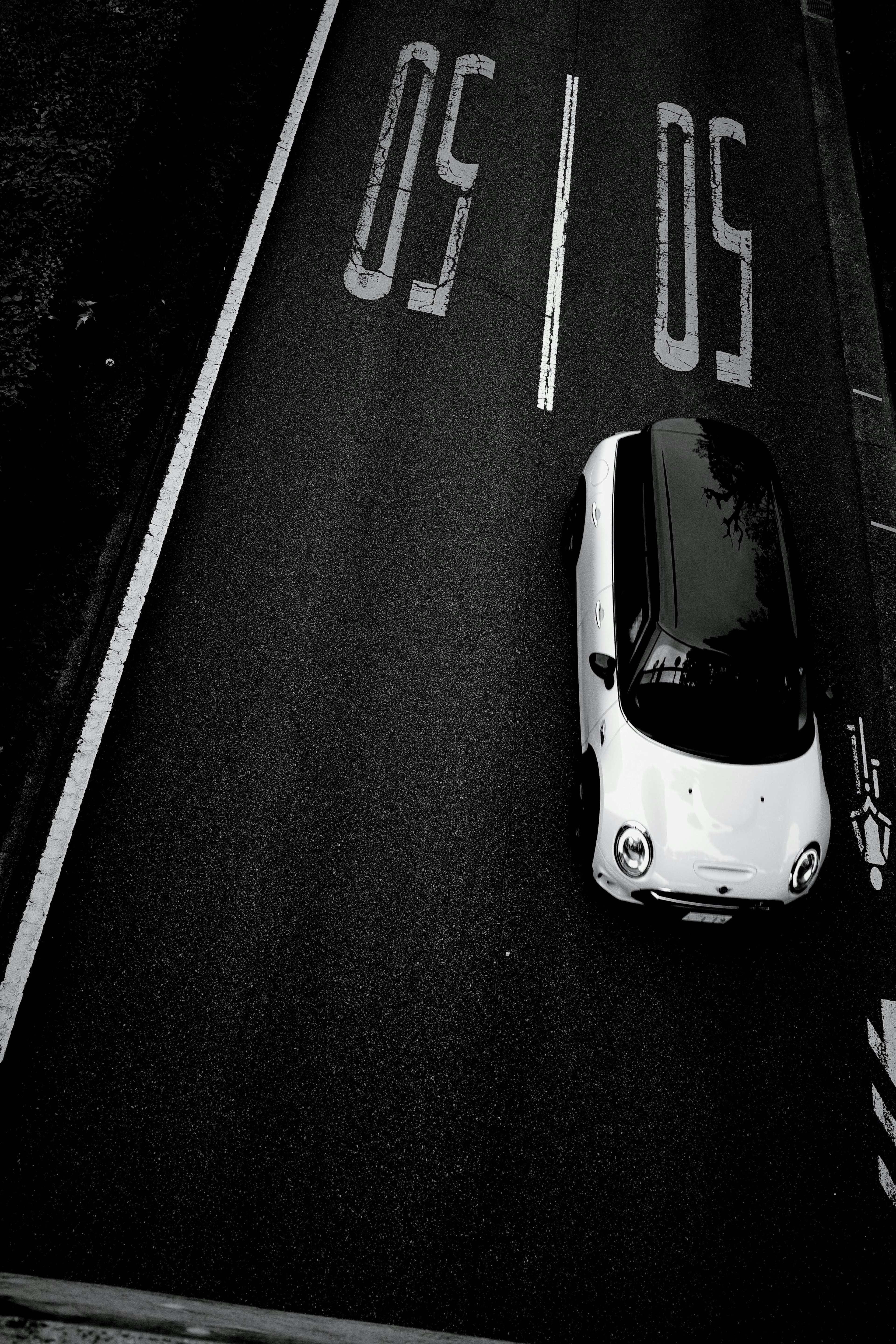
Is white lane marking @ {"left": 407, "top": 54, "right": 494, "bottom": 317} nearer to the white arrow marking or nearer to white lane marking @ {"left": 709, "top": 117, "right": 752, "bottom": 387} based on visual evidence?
white lane marking @ {"left": 709, "top": 117, "right": 752, "bottom": 387}

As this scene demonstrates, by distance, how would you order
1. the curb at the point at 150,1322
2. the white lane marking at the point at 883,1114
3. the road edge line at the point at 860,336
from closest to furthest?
the curb at the point at 150,1322
the white lane marking at the point at 883,1114
the road edge line at the point at 860,336

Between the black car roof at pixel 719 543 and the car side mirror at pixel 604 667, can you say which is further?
the car side mirror at pixel 604 667

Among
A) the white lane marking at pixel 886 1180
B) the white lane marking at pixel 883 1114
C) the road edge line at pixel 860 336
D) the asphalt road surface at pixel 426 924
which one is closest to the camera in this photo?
the asphalt road surface at pixel 426 924

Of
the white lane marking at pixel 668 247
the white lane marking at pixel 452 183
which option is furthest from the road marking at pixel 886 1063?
the white lane marking at pixel 452 183

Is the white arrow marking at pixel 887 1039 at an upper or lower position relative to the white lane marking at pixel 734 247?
lower

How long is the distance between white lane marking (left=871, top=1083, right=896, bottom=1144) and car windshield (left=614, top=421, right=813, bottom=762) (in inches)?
86.1

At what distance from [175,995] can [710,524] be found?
469 centimetres

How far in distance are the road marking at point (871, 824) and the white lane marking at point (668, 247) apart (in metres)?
4.32

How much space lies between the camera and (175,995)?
471cm

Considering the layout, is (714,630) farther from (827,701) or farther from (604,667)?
(827,701)

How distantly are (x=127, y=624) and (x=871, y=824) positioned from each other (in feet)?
19.2

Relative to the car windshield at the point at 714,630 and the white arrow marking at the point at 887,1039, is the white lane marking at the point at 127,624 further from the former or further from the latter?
the white arrow marking at the point at 887,1039

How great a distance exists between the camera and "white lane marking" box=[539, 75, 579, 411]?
7590 mm

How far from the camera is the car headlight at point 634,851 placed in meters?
4.92
